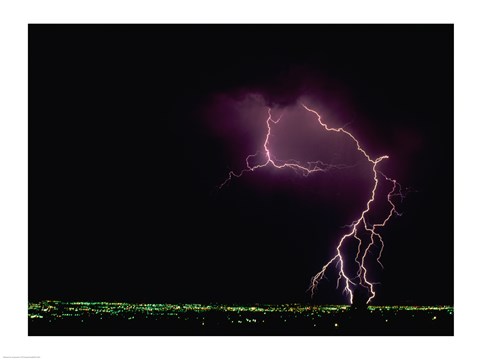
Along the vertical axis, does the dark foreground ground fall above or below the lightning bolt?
below

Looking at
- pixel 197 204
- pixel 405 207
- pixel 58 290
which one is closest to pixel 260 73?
pixel 197 204

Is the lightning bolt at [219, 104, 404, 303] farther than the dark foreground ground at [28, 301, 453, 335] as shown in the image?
Yes

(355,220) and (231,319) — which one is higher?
(355,220)

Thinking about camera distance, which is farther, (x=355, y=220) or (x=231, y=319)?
(x=355, y=220)

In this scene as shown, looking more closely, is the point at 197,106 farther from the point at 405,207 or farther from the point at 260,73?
the point at 405,207
